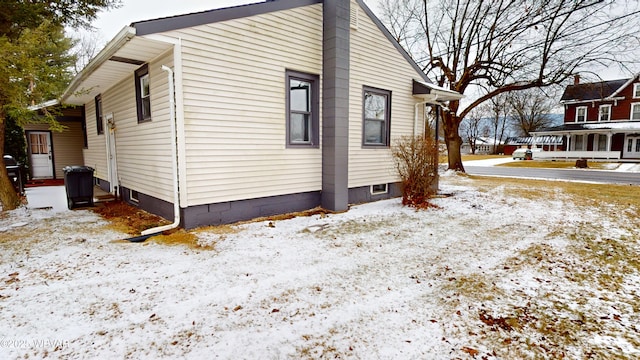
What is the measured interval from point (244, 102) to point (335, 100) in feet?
6.60

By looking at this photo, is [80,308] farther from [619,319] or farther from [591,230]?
[591,230]

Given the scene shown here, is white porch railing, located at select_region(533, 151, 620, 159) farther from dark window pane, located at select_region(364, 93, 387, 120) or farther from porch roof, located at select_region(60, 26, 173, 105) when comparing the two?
porch roof, located at select_region(60, 26, 173, 105)

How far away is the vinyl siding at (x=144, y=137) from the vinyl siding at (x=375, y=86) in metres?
4.04

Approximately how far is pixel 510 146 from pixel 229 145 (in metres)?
58.5

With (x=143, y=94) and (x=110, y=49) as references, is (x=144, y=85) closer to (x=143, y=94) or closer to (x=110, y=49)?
(x=143, y=94)

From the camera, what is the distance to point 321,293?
3301 mm

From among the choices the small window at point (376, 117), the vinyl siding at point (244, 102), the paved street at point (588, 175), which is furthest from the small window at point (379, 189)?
the paved street at point (588, 175)

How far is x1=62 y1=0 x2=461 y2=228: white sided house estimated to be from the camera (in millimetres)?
5219

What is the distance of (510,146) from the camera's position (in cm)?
5284

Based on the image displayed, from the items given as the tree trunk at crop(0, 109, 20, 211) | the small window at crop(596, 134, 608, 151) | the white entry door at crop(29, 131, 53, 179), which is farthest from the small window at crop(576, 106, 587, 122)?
the white entry door at crop(29, 131, 53, 179)

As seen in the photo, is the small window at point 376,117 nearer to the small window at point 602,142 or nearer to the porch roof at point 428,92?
the porch roof at point 428,92

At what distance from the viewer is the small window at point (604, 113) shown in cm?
2975

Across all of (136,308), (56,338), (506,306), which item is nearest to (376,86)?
(506,306)

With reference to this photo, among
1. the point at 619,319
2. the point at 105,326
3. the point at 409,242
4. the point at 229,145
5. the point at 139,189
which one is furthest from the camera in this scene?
the point at 139,189
